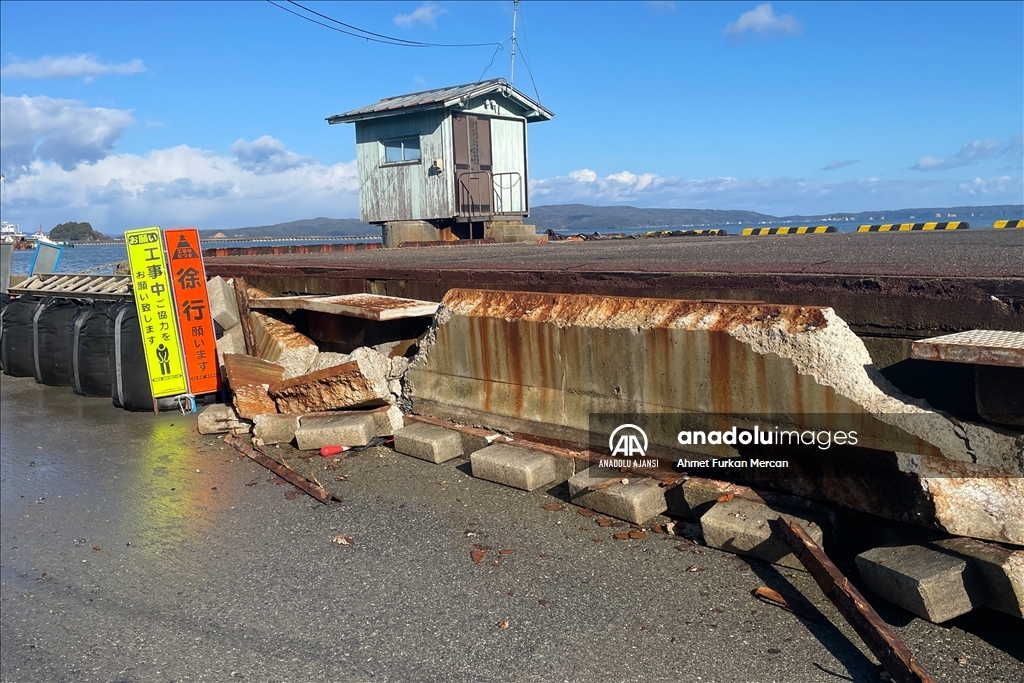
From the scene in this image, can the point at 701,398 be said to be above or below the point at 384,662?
above

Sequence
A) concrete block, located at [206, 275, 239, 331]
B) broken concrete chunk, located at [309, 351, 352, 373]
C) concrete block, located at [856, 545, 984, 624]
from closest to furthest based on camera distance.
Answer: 1. concrete block, located at [856, 545, 984, 624]
2. broken concrete chunk, located at [309, 351, 352, 373]
3. concrete block, located at [206, 275, 239, 331]

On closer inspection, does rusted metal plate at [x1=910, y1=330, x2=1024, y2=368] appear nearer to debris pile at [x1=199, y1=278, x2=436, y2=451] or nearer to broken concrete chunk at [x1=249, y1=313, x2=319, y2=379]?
debris pile at [x1=199, y1=278, x2=436, y2=451]

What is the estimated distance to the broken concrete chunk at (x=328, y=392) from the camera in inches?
271

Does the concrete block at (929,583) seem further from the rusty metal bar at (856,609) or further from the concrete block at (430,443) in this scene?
the concrete block at (430,443)

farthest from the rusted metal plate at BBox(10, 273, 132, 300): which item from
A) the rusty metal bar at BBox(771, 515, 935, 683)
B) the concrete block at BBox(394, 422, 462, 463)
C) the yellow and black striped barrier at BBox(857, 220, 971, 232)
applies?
the yellow and black striped barrier at BBox(857, 220, 971, 232)

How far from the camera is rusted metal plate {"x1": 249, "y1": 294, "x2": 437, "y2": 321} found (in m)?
6.82

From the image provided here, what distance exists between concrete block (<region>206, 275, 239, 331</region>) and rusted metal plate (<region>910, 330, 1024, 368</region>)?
783 centimetres

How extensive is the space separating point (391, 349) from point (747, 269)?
3.49 metres

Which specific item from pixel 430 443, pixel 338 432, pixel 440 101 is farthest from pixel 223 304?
pixel 440 101

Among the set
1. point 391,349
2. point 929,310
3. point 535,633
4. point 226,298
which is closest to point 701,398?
point 929,310

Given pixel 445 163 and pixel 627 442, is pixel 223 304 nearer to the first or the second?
pixel 627 442

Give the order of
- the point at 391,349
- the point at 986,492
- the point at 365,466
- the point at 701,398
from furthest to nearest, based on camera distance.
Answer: the point at 391,349 → the point at 365,466 → the point at 701,398 → the point at 986,492

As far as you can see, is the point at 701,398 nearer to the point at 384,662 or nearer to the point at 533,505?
the point at 533,505

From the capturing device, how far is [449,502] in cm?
541
